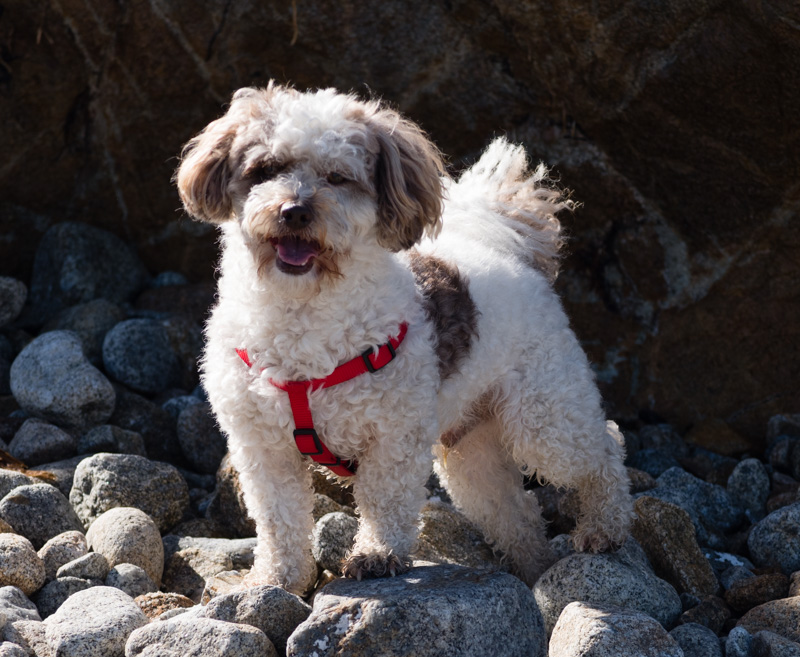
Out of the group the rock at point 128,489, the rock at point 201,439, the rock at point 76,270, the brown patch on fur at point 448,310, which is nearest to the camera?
the brown patch on fur at point 448,310

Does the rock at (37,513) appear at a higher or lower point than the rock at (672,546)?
lower

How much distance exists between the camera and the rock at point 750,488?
216 inches

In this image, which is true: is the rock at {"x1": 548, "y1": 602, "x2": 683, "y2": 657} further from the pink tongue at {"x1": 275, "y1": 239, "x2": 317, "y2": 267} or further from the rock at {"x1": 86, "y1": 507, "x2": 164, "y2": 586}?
the rock at {"x1": 86, "y1": 507, "x2": 164, "y2": 586}

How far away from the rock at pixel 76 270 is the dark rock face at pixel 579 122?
0.87 ft

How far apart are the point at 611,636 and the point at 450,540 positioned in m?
1.46

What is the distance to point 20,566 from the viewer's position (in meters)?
4.07

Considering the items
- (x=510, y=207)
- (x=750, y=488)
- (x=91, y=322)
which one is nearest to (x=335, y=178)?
(x=510, y=207)

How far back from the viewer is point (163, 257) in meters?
7.53

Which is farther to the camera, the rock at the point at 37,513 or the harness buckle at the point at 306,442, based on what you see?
the rock at the point at 37,513

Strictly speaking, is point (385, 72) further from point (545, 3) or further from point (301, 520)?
point (301, 520)

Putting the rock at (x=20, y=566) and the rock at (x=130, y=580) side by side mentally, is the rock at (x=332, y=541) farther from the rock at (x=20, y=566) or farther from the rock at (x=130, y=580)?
the rock at (x=20, y=566)

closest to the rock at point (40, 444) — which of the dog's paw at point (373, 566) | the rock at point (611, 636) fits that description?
the dog's paw at point (373, 566)

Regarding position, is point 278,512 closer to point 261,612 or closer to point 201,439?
point 261,612

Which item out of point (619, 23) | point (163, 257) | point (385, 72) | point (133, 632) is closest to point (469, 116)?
point (385, 72)
